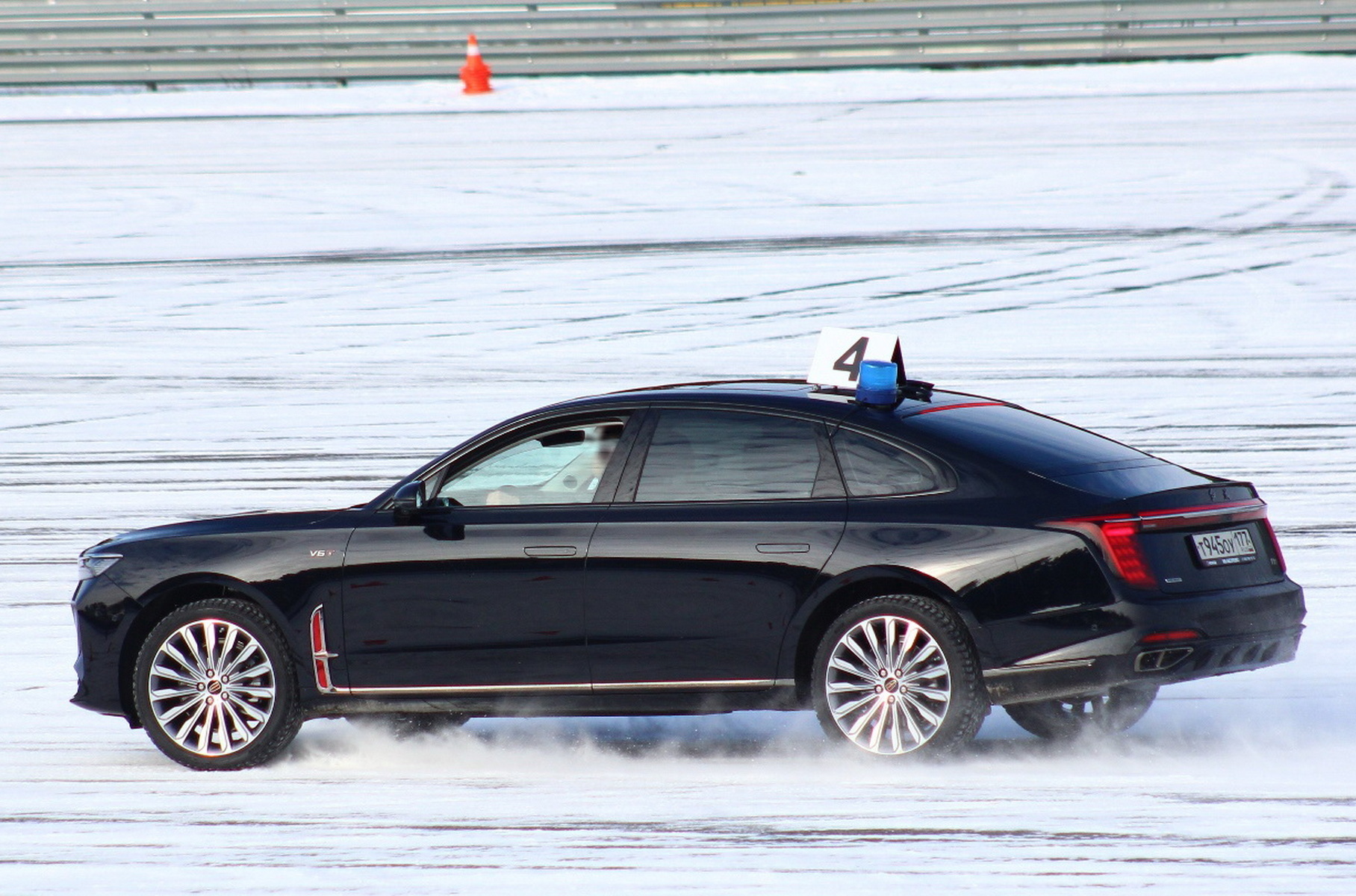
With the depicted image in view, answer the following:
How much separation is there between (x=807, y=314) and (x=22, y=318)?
24.2ft

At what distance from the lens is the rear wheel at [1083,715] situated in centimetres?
739

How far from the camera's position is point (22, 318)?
19.1 meters

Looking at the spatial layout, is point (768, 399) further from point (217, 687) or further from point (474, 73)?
point (474, 73)

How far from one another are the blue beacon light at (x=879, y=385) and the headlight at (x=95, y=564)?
9.39 ft

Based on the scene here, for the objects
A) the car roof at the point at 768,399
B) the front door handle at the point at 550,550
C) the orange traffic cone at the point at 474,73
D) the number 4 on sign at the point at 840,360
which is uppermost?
the orange traffic cone at the point at 474,73

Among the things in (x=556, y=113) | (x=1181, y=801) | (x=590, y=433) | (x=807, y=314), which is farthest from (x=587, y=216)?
(x=1181, y=801)

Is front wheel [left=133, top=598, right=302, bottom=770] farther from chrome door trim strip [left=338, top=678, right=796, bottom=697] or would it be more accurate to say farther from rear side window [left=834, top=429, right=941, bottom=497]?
rear side window [left=834, top=429, right=941, bottom=497]

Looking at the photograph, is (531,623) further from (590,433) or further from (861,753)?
(861,753)

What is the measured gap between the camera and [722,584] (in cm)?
701

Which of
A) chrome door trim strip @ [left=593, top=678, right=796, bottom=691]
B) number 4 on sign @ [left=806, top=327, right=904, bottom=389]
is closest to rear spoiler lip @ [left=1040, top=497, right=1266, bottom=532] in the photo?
chrome door trim strip @ [left=593, top=678, right=796, bottom=691]

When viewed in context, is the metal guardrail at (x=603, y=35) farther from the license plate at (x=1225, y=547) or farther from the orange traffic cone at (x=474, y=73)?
the license plate at (x=1225, y=547)

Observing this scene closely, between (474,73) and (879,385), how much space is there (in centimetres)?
2579

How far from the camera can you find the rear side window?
23.0 feet

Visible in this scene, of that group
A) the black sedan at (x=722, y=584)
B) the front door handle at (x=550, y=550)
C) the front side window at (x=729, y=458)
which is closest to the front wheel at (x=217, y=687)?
the black sedan at (x=722, y=584)
